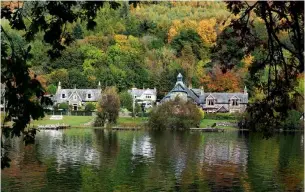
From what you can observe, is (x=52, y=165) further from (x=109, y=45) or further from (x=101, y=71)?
(x=109, y=45)

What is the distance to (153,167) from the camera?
21797 millimetres

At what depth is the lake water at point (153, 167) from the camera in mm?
17438

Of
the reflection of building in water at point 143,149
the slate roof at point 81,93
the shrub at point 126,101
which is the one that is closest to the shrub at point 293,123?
the shrub at point 126,101

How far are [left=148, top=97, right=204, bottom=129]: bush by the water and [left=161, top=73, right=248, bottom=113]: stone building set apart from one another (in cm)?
1190

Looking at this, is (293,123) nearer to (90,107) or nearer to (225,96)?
(225,96)

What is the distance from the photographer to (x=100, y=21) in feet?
318

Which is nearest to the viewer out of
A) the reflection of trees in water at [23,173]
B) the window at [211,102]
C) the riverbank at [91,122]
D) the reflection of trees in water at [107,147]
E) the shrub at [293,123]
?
the reflection of trees in water at [23,173]

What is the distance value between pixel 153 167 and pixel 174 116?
2620cm

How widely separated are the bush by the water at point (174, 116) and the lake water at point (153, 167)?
14.1m

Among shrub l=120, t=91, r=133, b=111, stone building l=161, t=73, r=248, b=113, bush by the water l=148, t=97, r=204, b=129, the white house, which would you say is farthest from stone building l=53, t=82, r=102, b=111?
bush by the water l=148, t=97, r=204, b=129

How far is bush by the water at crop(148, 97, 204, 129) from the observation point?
1876 inches

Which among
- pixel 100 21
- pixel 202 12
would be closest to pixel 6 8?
pixel 100 21

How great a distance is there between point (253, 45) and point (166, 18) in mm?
99901

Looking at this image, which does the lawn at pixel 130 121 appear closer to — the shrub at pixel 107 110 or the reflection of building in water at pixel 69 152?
the shrub at pixel 107 110
